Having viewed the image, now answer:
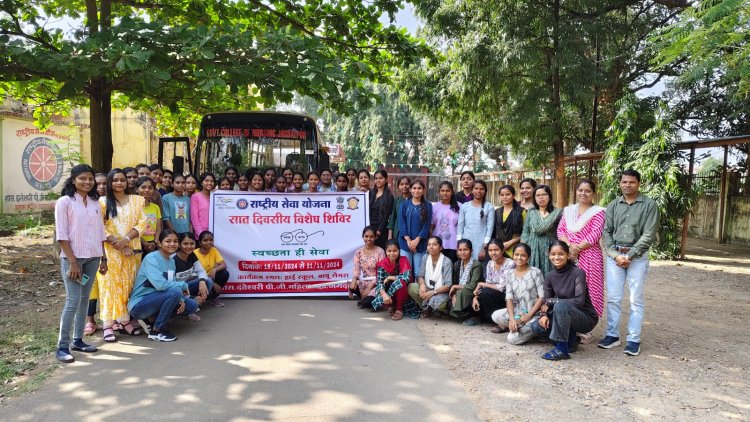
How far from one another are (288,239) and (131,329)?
227 cm

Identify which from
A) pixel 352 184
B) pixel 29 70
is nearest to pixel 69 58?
pixel 29 70

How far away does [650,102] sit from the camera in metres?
12.0

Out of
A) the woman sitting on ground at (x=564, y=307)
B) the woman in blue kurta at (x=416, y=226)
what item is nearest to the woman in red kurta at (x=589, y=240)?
the woman sitting on ground at (x=564, y=307)

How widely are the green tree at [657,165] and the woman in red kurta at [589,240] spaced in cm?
598

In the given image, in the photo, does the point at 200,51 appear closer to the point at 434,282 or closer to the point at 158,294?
the point at 158,294

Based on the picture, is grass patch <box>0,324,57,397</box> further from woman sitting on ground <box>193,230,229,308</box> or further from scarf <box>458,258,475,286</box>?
scarf <box>458,258,475,286</box>

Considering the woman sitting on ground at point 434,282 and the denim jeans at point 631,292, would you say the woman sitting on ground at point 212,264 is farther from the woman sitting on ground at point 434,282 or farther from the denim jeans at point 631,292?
the denim jeans at point 631,292

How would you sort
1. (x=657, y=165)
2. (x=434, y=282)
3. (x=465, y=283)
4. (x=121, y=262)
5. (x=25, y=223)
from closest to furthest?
(x=121, y=262) → (x=465, y=283) → (x=434, y=282) → (x=657, y=165) → (x=25, y=223)

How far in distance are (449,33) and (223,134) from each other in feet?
24.6

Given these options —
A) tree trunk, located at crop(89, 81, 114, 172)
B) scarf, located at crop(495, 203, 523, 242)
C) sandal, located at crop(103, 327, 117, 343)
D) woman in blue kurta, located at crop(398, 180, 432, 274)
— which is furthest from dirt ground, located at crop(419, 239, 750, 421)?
tree trunk, located at crop(89, 81, 114, 172)

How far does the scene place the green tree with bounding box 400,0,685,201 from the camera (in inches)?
475

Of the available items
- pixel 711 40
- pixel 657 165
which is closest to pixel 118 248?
pixel 711 40

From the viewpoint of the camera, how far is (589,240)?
492cm

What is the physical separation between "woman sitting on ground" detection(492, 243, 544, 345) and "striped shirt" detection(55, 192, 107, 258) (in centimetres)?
369
